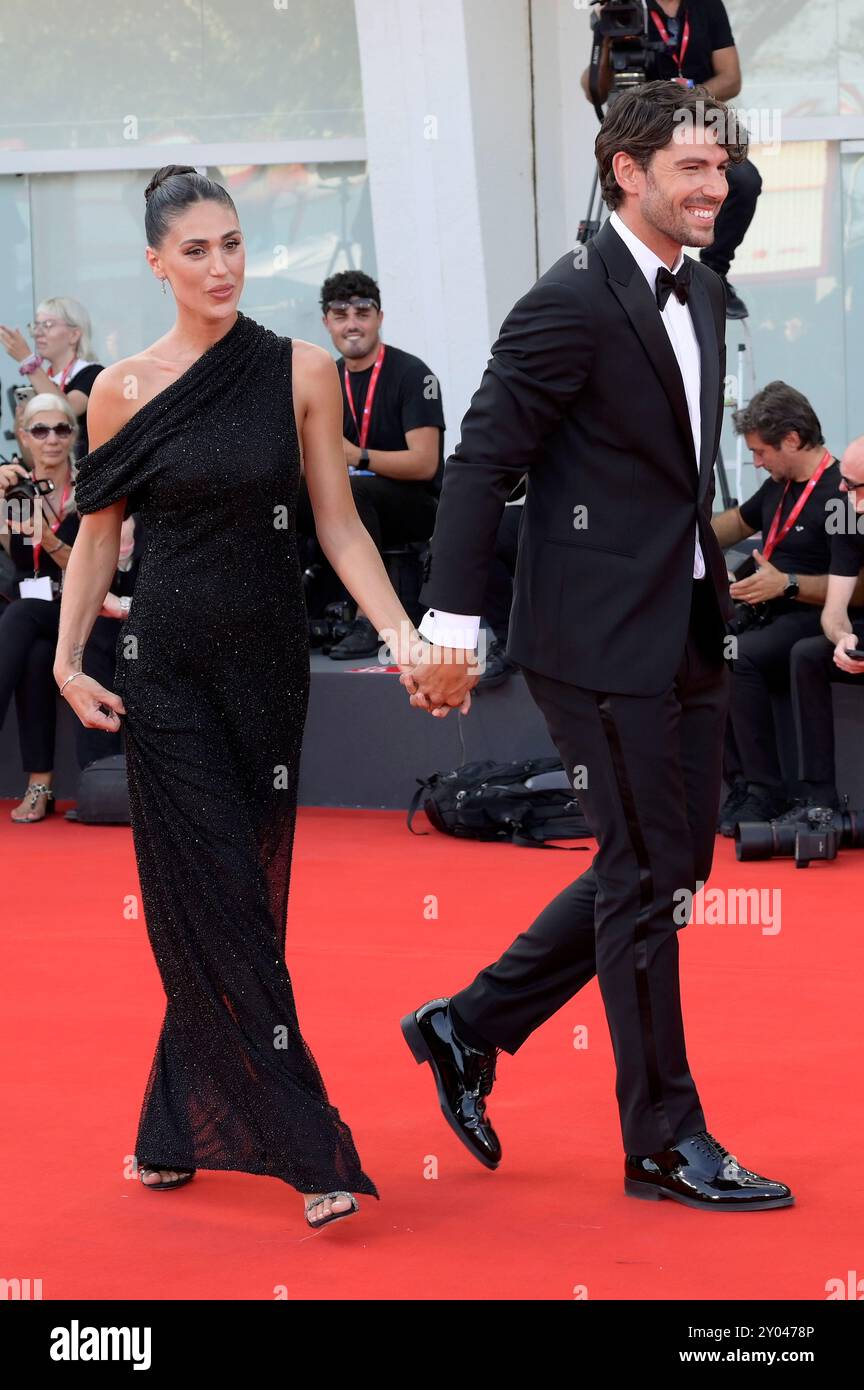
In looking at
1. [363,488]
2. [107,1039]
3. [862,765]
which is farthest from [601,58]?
[107,1039]

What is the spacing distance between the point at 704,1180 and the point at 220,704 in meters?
1.13

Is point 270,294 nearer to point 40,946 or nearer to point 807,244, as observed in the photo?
point 807,244

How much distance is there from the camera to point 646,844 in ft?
9.86


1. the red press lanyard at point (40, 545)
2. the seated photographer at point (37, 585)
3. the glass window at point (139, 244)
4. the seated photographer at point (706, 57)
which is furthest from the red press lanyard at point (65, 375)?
the seated photographer at point (706, 57)

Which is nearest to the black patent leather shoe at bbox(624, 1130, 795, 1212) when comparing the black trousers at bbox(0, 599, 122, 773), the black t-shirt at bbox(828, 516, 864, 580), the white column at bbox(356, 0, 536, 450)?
the black t-shirt at bbox(828, 516, 864, 580)

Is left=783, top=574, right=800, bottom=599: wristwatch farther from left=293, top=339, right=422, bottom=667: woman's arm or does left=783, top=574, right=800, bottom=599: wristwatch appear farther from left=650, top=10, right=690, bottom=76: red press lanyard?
left=293, top=339, right=422, bottom=667: woman's arm

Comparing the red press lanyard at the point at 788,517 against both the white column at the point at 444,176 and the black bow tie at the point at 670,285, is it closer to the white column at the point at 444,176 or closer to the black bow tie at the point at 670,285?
the white column at the point at 444,176

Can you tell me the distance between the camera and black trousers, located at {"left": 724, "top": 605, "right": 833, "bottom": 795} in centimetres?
661

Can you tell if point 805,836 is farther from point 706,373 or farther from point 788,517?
point 706,373

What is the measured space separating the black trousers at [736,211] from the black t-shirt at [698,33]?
0.44 meters

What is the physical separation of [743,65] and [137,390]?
28.2 ft

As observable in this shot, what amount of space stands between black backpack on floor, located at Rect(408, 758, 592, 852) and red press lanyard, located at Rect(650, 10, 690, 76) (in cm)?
303

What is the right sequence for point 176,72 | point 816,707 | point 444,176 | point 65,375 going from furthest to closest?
point 176,72
point 444,176
point 65,375
point 816,707

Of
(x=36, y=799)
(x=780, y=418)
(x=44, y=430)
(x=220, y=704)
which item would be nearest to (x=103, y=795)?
(x=36, y=799)
